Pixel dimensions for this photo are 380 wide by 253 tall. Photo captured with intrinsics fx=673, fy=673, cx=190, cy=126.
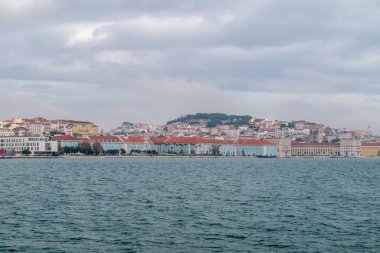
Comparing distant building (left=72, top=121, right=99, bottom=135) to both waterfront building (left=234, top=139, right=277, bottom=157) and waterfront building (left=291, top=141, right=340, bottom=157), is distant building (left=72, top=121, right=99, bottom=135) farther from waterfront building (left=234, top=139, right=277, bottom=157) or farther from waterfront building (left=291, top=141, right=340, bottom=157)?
waterfront building (left=291, top=141, right=340, bottom=157)

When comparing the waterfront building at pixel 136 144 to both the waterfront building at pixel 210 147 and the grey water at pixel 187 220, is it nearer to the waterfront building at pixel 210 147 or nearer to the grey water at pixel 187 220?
the waterfront building at pixel 210 147

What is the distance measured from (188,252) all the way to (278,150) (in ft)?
562

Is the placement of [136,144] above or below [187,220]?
above

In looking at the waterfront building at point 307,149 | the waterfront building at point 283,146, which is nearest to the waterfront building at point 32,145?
the waterfront building at point 283,146

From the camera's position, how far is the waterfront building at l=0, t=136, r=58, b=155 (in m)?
138

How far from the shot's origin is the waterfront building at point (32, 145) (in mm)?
137750

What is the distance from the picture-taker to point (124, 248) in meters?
19.0

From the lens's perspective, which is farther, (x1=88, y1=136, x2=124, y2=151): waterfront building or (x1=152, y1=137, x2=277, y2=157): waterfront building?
(x1=152, y1=137, x2=277, y2=157): waterfront building

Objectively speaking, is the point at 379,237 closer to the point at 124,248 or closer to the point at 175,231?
the point at 175,231

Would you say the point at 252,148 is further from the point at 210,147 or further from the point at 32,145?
the point at 32,145

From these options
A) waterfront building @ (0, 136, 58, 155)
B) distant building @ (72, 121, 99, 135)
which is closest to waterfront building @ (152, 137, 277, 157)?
distant building @ (72, 121, 99, 135)

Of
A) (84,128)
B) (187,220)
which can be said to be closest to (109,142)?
(84,128)

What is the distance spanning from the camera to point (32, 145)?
139 meters

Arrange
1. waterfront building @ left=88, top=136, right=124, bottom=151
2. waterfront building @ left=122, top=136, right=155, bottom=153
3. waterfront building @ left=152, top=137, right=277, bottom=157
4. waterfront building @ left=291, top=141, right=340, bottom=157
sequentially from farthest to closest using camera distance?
waterfront building @ left=291, top=141, right=340, bottom=157, waterfront building @ left=152, top=137, right=277, bottom=157, waterfront building @ left=122, top=136, right=155, bottom=153, waterfront building @ left=88, top=136, right=124, bottom=151
